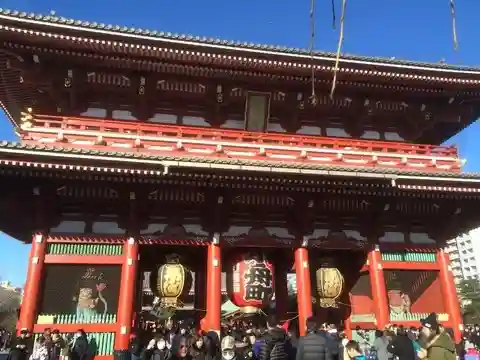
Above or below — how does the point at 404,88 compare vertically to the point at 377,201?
above

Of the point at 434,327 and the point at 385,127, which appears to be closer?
the point at 434,327

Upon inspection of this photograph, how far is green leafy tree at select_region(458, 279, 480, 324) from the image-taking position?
134ft

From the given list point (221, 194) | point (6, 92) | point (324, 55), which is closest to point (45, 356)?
point (221, 194)

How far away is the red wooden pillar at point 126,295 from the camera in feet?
33.3

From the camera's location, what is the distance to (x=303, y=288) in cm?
1157

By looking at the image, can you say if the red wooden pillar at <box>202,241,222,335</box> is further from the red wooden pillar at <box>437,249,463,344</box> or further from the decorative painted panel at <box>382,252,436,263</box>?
the red wooden pillar at <box>437,249,463,344</box>

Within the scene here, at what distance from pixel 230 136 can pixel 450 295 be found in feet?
27.3

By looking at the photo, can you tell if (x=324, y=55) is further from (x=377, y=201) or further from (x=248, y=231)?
(x=248, y=231)

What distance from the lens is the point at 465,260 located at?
283 feet

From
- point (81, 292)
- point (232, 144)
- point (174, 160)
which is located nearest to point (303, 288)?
point (232, 144)

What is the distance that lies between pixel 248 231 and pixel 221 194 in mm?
1515

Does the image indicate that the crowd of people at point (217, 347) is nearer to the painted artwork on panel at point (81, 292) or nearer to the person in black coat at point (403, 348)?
the person in black coat at point (403, 348)

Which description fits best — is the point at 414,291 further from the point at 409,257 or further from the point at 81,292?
the point at 81,292

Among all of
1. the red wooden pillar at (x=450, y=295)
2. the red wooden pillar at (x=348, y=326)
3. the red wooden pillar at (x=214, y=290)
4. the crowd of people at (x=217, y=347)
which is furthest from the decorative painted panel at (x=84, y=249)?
the red wooden pillar at (x=450, y=295)
